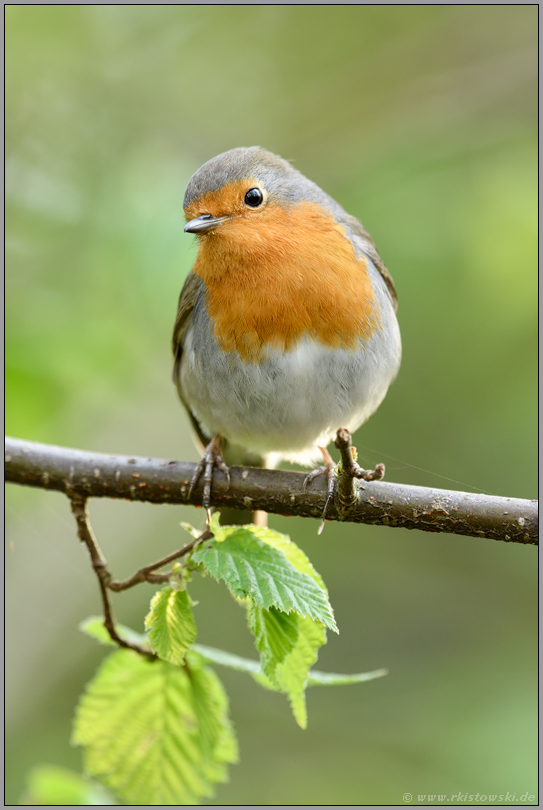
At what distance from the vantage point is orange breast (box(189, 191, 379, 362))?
3412 millimetres

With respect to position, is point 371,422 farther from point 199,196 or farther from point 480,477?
point 199,196

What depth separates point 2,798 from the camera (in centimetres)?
297

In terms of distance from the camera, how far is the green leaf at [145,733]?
296 centimetres

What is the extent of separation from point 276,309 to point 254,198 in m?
0.57

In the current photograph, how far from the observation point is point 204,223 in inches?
134

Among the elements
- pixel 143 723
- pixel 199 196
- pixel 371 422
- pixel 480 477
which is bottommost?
pixel 143 723

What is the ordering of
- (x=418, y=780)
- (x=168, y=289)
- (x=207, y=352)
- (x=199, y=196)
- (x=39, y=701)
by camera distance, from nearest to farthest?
(x=199, y=196) → (x=207, y=352) → (x=168, y=289) → (x=418, y=780) → (x=39, y=701)

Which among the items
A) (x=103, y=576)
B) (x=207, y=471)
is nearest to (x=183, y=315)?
(x=207, y=471)

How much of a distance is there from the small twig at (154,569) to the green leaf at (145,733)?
333 millimetres

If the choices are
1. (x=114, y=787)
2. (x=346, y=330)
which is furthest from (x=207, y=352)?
(x=114, y=787)

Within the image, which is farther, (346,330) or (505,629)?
(505,629)

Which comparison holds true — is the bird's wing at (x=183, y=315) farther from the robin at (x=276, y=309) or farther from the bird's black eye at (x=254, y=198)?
the bird's black eye at (x=254, y=198)

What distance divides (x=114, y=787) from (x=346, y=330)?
2185 millimetres

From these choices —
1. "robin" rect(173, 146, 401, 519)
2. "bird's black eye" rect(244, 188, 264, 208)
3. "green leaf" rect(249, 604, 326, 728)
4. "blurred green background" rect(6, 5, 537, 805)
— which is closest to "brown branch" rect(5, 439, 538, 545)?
"robin" rect(173, 146, 401, 519)
